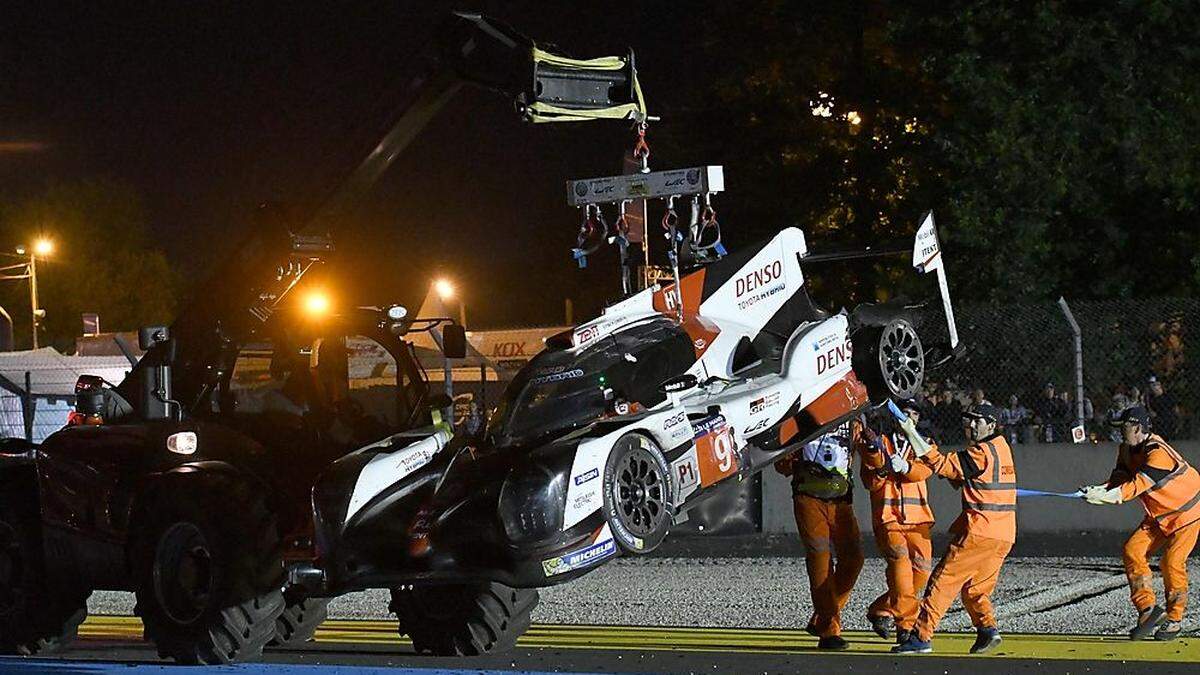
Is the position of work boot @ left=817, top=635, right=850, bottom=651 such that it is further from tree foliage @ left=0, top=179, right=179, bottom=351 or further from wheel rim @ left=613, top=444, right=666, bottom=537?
tree foliage @ left=0, top=179, right=179, bottom=351

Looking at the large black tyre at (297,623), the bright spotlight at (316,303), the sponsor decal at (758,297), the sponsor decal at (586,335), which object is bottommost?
the large black tyre at (297,623)

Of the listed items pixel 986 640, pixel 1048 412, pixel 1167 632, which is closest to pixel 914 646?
pixel 986 640

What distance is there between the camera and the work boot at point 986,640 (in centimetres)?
998

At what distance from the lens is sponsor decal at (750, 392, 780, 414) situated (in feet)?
30.7

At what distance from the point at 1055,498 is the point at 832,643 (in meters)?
6.96

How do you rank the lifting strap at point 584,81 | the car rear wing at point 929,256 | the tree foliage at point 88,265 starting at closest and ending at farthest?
1. the lifting strap at point 584,81
2. the car rear wing at point 929,256
3. the tree foliage at point 88,265

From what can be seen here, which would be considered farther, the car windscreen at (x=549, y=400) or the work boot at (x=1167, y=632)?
the work boot at (x=1167, y=632)

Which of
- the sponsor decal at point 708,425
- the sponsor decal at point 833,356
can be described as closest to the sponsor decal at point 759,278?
the sponsor decal at point 833,356

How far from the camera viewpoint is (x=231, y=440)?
31.7ft

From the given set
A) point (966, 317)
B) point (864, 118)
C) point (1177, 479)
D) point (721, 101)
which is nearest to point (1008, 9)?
point (864, 118)

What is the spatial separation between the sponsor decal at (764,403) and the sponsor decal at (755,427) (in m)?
0.07

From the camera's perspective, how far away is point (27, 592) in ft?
34.6

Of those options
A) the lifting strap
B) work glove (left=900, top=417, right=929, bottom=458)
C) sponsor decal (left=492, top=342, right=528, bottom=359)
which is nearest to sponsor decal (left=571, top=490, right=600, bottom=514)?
the lifting strap

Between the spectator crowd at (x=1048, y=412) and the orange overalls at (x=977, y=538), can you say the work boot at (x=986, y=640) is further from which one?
the spectator crowd at (x=1048, y=412)
